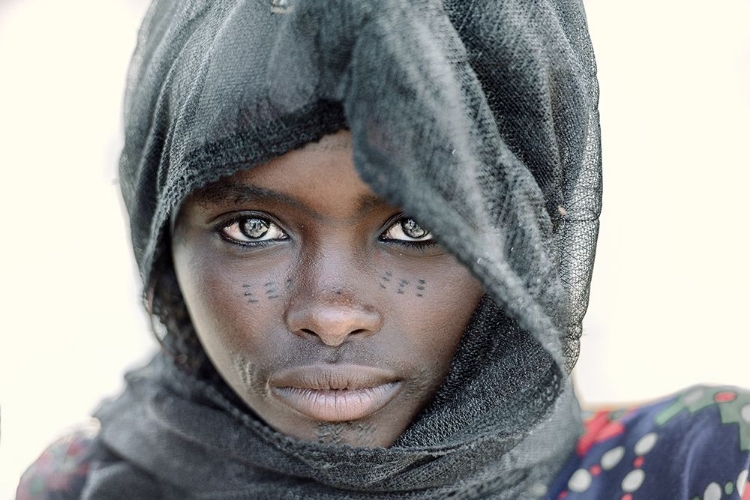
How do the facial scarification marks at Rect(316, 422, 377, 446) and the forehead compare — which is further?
the facial scarification marks at Rect(316, 422, 377, 446)

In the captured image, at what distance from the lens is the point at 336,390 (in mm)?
1168

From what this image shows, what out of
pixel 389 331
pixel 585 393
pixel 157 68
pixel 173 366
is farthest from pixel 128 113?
pixel 585 393

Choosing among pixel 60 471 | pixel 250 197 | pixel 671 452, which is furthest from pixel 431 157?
pixel 60 471

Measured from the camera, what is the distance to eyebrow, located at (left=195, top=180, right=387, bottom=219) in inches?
43.0

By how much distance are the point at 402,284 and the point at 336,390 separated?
0.58 feet

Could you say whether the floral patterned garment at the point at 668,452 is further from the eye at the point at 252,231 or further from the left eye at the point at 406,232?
the eye at the point at 252,231

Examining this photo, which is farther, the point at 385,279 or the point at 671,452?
the point at 671,452

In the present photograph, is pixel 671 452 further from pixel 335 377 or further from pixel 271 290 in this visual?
pixel 271 290

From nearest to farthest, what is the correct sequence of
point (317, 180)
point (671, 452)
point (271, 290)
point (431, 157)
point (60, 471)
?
1. point (431, 157)
2. point (317, 180)
3. point (271, 290)
4. point (671, 452)
5. point (60, 471)

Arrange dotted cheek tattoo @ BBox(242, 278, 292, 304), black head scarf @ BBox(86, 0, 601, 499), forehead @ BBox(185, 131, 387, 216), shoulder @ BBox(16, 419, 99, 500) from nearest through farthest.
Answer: black head scarf @ BBox(86, 0, 601, 499)
forehead @ BBox(185, 131, 387, 216)
dotted cheek tattoo @ BBox(242, 278, 292, 304)
shoulder @ BBox(16, 419, 99, 500)

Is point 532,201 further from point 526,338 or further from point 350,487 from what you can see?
point 350,487

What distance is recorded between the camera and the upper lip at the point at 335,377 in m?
1.14

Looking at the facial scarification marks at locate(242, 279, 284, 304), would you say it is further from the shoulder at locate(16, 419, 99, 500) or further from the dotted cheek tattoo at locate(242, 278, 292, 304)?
the shoulder at locate(16, 419, 99, 500)

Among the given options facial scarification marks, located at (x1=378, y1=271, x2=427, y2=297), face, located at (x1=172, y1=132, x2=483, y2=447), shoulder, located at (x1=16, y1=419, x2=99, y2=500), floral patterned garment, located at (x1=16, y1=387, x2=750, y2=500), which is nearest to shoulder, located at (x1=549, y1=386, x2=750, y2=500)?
floral patterned garment, located at (x1=16, y1=387, x2=750, y2=500)
